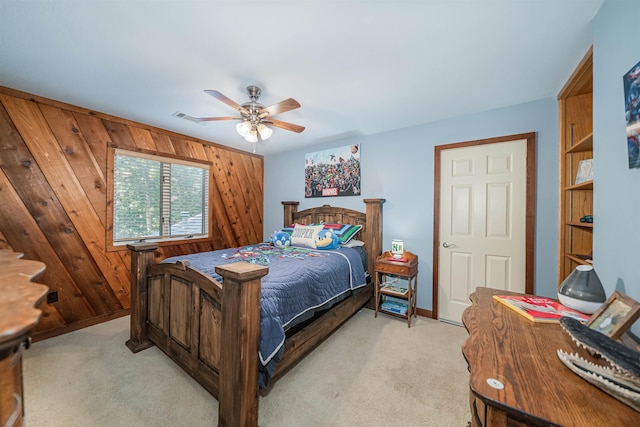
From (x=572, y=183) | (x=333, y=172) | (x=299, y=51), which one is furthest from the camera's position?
(x=333, y=172)

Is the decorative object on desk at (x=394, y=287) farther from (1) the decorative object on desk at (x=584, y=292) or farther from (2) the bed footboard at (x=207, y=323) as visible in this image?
(2) the bed footboard at (x=207, y=323)

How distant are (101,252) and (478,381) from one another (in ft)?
12.0

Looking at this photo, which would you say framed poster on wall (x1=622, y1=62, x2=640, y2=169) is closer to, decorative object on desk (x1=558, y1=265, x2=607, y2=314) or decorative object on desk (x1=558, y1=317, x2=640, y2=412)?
decorative object on desk (x1=558, y1=265, x2=607, y2=314)

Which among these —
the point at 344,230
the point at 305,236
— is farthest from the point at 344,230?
the point at 305,236

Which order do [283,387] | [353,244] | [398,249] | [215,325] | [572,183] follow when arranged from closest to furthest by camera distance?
[215,325] → [283,387] → [572,183] → [398,249] → [353,244]

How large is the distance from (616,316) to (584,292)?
29cm

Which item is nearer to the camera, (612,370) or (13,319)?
(13,319)

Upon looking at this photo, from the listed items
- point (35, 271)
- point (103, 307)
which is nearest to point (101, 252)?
point (103, 307)

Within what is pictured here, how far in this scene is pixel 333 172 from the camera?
377 cm

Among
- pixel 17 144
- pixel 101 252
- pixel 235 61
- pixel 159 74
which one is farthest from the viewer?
pixel 101 252

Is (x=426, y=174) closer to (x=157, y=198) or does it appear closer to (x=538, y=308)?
(x=538, y=308)

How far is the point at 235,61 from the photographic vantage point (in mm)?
1797

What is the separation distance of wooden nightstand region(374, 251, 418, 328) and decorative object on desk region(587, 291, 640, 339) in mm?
1806

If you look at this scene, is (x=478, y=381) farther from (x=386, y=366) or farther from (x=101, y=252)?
(x=101, y=252)
